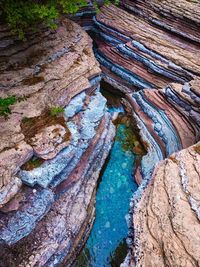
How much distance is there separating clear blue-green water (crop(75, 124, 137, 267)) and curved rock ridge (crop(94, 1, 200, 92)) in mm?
3547

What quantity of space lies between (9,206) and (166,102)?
7190 mm

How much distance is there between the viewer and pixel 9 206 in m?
6.58

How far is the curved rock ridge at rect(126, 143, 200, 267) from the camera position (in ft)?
18.9

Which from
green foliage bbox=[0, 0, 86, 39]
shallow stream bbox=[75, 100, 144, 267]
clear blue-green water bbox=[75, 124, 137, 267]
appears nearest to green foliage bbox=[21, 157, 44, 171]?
shallow stream bbox=[75, 100, 144, 267]

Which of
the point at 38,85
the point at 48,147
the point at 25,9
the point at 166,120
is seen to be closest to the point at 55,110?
the point at 38,85

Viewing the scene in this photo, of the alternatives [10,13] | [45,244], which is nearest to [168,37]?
[10,13]

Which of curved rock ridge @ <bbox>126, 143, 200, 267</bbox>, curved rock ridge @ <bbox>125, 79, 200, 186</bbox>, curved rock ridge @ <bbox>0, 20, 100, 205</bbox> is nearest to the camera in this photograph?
curved rock ridge @ <bbox>126, 143, 200, 267</bbox>

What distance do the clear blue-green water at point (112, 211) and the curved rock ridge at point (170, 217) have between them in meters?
1.81

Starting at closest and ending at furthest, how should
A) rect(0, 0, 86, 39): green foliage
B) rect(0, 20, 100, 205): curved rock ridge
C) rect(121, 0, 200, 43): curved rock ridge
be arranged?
rect(0, 20, 100, 205): curved rock ridge < rect(0, 0, 86, 39): green foliage < rect(121, 0, 200, 43): curved rock ridge

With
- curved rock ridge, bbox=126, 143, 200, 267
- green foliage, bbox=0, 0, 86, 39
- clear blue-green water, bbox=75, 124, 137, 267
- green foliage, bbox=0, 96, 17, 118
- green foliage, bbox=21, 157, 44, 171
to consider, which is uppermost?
green foliage, bbox=0, 0, 86, 39

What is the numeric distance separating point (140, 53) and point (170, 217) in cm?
899

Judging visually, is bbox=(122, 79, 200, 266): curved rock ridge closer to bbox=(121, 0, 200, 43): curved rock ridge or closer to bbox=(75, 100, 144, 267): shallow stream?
bbox=(75, 100, 144, 267): shallow stream

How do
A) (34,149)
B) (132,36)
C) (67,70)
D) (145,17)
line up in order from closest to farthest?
Result: (34,149) → (67,70) → (132,36) → (145,17)

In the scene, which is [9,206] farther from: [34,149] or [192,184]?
[192,184]
